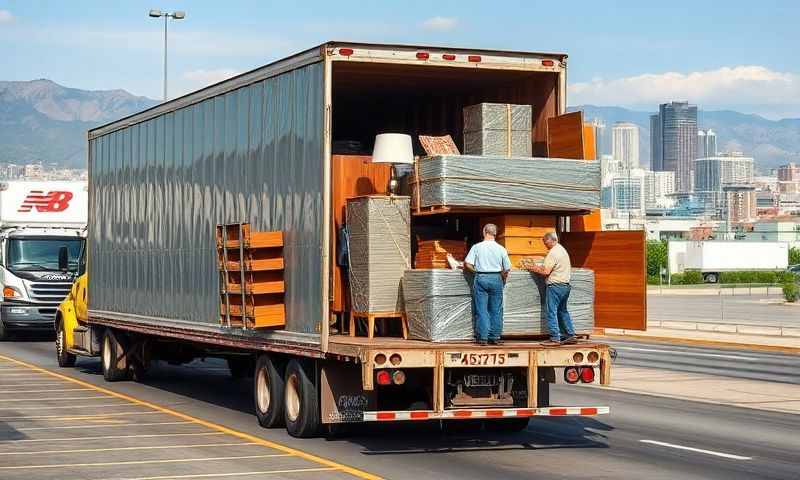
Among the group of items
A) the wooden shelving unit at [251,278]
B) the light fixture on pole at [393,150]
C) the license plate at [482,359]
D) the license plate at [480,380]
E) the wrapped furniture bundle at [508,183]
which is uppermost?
the light fixture on pole at [393,150]

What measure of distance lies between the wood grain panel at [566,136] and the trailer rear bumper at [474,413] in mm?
2913

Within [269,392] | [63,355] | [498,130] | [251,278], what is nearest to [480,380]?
[498,130]

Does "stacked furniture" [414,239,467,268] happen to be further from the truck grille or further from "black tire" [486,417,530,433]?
the truck grille

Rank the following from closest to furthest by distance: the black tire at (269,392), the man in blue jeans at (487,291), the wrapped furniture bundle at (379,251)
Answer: the man in blue jeans at (487,291)
the wrapped furniture bundle at (379,251)
the black tire at (269,392)

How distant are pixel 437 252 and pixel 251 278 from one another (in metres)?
2.55

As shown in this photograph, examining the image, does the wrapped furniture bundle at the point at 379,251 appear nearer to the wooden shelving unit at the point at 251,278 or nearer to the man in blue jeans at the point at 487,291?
the man in blue jeans at the point at 487,291

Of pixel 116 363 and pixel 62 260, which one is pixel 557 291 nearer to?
pixel 116 363

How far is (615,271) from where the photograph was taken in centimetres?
1603

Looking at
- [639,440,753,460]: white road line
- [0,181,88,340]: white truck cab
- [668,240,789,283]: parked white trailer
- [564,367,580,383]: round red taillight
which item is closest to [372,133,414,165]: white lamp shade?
[564,367,580,383]: round red taillight

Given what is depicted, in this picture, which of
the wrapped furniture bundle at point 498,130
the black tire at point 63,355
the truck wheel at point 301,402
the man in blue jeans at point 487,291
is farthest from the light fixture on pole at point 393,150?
the black tire at point 63,355

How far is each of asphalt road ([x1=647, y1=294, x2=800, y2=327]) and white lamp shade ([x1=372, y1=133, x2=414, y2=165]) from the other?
35212mm

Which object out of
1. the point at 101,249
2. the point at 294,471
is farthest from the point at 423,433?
the point at 101,249

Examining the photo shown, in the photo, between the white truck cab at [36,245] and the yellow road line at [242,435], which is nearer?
the yellow road line at [242,435]

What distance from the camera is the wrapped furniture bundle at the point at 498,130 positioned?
15570 mm
